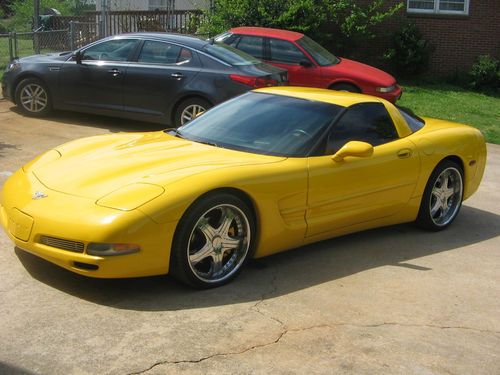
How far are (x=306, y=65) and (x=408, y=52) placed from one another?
630cm

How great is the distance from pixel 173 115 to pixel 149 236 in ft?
20.4

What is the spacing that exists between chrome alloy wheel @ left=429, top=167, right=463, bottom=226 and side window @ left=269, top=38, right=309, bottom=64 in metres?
7.26

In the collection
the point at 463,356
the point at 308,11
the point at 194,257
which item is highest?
the point at 308,11

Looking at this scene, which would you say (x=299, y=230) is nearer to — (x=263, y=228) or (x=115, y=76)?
(x=263, y=228)

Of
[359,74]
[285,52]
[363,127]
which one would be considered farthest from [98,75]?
[363,127]

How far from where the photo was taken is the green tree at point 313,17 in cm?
1747

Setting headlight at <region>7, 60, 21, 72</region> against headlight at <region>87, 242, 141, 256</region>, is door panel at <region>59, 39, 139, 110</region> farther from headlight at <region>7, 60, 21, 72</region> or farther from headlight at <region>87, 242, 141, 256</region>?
headlight at <region>87, 242, 141, 256</region>

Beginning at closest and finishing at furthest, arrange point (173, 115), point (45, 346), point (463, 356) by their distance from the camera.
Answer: point (45, 346), point (463, 356), point (173, 115)

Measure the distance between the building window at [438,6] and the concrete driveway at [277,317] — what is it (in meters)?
15.2

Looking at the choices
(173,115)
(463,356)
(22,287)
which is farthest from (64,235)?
(173,115)

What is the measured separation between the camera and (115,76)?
1070cm

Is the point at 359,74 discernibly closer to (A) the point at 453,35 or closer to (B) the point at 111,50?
(B) the point at 111,50

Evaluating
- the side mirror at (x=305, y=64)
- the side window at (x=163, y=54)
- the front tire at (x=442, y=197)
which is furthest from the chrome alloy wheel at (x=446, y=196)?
the side mirror at (x=305, y=64)

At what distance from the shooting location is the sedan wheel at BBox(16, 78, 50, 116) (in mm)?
11094
